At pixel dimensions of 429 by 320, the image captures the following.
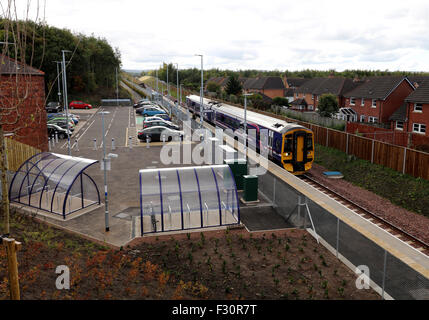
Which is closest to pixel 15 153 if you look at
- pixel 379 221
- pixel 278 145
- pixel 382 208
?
pixel 278 145

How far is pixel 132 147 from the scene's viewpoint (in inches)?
1304

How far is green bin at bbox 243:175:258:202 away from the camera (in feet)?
59.3

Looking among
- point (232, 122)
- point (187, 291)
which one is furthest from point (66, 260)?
point (232, 122)

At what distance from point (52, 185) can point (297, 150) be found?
579 inches

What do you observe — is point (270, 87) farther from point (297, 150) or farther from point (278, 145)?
point (297, 150)

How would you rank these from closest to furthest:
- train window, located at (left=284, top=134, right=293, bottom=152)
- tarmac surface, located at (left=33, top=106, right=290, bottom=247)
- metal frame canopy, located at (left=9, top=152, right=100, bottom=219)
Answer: tarmac surface, located at (left=33, top=106, right=290, bottom=247), metal frame canopy, located at (left=9, top=152, right=100, bottom=219), train window, located at (left=284, top=134, right=293, bottom=152)

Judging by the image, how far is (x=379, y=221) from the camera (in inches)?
676

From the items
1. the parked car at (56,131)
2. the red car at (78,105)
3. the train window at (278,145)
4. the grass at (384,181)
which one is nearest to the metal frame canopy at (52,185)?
the train window at (278,145)

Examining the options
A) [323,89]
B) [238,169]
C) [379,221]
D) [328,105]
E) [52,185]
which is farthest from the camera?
[323,89]

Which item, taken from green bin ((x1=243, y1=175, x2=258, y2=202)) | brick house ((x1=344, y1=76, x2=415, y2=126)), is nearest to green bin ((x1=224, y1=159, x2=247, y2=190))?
green bin ((x1=243, y1=175, x2=258, y2=202))

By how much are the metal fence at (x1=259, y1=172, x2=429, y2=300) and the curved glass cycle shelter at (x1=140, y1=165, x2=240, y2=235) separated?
2.36 metres

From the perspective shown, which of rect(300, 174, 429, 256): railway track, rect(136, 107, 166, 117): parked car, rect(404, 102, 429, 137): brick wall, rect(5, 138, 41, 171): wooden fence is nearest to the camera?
rect(300, 174, 429, 256): railway track

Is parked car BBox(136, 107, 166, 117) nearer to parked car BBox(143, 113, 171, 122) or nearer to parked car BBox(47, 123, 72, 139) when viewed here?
parked car BBox(143, 113, 171, 122)

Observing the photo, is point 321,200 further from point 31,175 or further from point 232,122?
point 232,122
